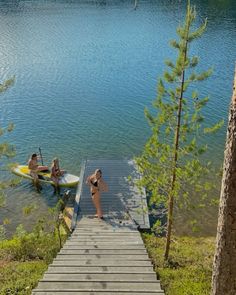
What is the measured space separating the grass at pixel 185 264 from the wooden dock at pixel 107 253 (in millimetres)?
699

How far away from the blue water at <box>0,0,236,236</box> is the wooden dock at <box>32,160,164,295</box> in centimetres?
341

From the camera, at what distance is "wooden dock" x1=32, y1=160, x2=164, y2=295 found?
782cm

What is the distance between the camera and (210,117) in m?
26.3

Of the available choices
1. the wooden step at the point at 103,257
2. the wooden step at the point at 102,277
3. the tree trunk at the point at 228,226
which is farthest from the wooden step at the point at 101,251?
the tree trunk at the point at 228,226

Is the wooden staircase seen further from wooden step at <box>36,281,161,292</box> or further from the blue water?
the blue water

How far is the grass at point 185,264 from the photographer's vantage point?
940cm

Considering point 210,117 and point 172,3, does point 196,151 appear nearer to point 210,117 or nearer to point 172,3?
point 210,117

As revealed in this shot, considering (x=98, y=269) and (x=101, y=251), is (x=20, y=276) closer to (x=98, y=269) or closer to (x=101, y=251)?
(x=101, y=251)

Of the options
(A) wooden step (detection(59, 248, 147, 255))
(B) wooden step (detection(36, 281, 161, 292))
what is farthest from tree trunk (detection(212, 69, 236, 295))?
(A) wooden step (detection(59, 248, 147, 255))

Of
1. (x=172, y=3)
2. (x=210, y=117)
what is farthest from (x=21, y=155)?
(x=172, y=3)

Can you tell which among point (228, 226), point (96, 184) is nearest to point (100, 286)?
point (228, 226)

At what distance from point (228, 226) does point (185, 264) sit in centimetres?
609

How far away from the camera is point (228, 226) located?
5602mm

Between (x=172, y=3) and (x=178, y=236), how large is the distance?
2369 inches
